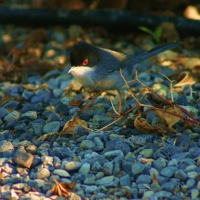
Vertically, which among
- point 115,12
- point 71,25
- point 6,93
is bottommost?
point 6,93

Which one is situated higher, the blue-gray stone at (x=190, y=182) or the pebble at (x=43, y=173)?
the blue-gray stone at (x=190, y=182)

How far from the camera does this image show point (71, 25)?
6238 mm

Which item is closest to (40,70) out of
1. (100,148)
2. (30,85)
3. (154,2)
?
(30,85)

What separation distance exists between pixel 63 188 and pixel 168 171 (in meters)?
0.86

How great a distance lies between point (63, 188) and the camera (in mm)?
2094

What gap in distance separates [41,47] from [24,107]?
2.27 metres

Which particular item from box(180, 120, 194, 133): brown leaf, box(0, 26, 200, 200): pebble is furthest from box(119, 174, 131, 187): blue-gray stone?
box(180, 120, 194, 133): brown leaf

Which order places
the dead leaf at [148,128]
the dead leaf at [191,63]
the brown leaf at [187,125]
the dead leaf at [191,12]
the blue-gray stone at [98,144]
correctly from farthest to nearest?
the dead leaf at [191,12] → the dead leaf at [191,63] → the brown leaf at [187,125] → the dead leaf at [148,128] → the blue-gray stone at [98,144]

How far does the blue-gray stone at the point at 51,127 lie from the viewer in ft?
9.77

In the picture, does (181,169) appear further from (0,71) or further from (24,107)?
(0,71)

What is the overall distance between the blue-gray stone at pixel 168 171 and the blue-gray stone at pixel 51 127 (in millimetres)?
1221

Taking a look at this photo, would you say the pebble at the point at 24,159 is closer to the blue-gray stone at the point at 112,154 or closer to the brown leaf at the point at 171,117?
the blue-gray stone at the point at 112,154

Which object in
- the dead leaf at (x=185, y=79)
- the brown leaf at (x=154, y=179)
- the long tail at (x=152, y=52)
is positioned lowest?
the brown leaf at (x=154, y=179)

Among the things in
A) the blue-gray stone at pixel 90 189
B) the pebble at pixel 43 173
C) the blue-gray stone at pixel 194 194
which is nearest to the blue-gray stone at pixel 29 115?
the pebble at pixel 43 173
